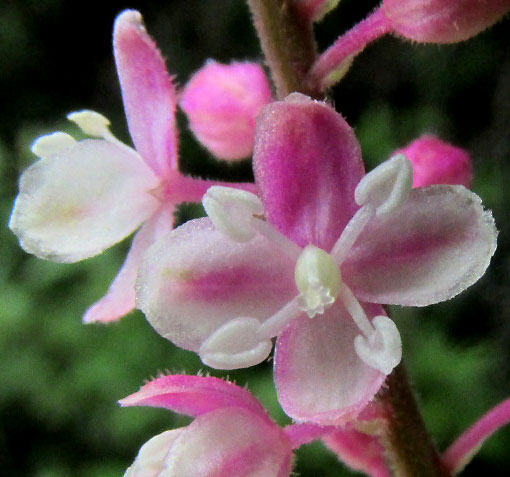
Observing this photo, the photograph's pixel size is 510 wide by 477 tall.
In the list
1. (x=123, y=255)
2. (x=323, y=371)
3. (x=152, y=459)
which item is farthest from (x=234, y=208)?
(x=123, y=255)

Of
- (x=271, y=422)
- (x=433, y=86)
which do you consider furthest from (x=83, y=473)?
(x=433, y=86)

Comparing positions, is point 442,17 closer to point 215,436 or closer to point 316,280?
point 316,280

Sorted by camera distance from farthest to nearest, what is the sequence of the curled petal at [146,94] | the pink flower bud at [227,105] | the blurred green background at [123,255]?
the blurred green background at [123,255] < the pink flower bud at [227,105] < the curled petal at [146,94]

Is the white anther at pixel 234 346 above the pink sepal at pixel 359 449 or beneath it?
above

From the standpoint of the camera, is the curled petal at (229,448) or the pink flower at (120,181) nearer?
the curled petal at (229,448)

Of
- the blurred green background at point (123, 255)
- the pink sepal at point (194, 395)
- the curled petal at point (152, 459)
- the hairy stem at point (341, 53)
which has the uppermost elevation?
the hairy stem at point (341, 53)

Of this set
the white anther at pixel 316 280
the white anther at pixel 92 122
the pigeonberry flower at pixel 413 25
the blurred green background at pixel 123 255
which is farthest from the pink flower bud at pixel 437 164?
the blurred green background at pixel 123 255

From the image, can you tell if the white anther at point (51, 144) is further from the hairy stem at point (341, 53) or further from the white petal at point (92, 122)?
the hairy stem at point (341, 53)
